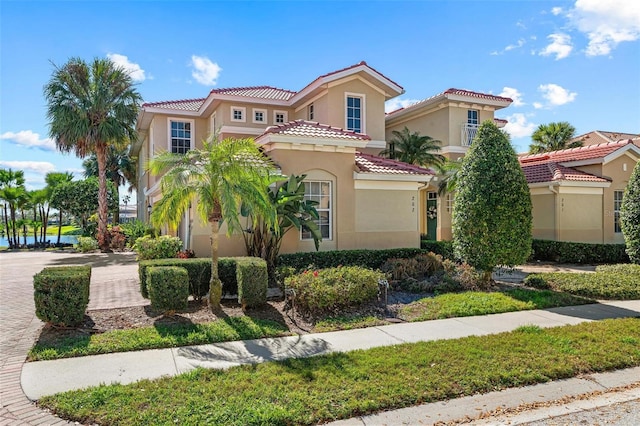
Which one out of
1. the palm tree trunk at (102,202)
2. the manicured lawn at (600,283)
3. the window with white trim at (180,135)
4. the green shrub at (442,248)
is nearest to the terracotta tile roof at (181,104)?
the window with white trim at (180,135)

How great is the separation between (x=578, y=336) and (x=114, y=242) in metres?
23.4

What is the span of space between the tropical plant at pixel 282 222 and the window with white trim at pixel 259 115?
29.2 ft

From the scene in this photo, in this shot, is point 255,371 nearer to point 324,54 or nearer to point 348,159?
point 348,159

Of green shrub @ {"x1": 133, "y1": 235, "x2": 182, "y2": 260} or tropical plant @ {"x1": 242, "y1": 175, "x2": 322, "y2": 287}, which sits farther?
green shrub @ {"x1": 133, "y1": 235, "x2": 182, "y2": 260}

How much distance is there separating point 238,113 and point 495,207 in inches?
523

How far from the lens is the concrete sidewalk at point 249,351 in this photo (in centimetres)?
555

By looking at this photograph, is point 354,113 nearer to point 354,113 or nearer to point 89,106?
point 354,113

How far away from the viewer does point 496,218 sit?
11.2m

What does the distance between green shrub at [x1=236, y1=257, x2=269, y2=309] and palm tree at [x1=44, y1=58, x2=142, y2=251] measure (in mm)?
17454

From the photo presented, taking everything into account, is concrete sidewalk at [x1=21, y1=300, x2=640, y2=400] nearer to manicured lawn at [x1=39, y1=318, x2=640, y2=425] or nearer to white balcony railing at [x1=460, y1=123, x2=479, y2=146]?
manicured lawn at [x1=39, y1=318, x2=640, y2=425]

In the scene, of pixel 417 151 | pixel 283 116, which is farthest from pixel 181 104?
pixel 417 151

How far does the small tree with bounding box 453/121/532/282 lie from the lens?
11164 mm

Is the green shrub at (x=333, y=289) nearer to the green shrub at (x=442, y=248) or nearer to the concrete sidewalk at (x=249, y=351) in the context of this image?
the concrete sidewalk at (x=249, y=351)

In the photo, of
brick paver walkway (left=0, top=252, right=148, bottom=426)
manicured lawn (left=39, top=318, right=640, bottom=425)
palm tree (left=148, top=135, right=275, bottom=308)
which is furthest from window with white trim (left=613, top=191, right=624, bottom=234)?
brick paver walkway (left=0, top=252, right=148, bottom=426)
